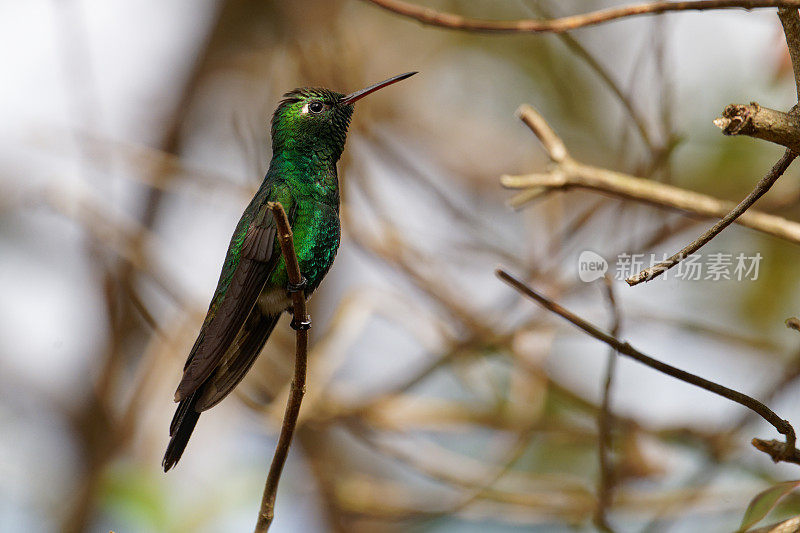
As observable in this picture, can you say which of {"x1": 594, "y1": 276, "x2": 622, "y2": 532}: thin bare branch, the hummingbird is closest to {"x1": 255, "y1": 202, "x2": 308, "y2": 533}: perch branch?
the hummingbird

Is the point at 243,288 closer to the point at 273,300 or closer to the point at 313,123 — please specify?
the point at 273,300

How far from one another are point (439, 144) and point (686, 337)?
3.15m

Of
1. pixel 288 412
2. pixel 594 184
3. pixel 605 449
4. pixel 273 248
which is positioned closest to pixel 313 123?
pixel 273 248

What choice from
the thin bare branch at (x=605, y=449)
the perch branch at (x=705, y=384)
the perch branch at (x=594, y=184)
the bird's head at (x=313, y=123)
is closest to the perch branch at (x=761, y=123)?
the perch branch at (x=705, y=384)

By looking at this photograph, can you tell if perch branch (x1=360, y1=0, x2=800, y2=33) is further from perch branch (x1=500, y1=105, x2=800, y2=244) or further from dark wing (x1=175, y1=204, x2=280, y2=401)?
dark wing (x1=175, y1=204, x2=280, y2=401)

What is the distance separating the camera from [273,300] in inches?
113

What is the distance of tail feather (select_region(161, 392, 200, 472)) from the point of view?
2415mm

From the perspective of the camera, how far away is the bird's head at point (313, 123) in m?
2.93

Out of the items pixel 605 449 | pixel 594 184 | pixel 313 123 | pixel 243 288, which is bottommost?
pixel 605 449

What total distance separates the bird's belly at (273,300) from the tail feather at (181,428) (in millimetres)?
439

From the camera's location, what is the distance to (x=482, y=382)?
5324mm

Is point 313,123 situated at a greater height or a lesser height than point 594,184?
greater

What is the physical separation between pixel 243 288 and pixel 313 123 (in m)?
0.72

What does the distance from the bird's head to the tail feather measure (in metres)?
0.96
